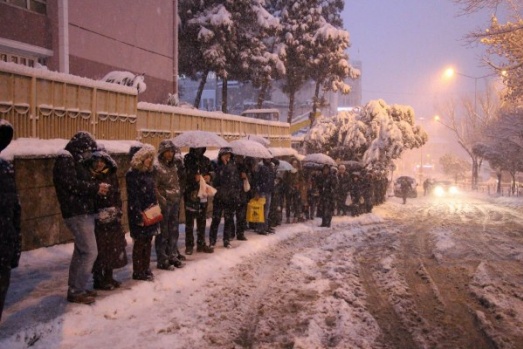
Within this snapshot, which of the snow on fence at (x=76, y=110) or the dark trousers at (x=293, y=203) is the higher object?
the snow on fence at (x=76, y=110)

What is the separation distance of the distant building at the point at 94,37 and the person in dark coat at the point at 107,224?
7923mm

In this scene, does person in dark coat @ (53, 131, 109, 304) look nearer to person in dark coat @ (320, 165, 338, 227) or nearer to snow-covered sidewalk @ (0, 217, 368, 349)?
snow-covered sidewalk @ (0, 217, 368, 349)

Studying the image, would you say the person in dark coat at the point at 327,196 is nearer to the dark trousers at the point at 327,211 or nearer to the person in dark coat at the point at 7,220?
the dark trousers at the point at 327,211

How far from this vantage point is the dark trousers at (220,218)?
9.78 meters

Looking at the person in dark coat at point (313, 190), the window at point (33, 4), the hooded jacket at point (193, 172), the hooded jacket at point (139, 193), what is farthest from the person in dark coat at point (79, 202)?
the person in dark coat at point (313, 190)

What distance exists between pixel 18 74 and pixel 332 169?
9542 mm

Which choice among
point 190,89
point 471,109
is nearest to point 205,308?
point 190,89

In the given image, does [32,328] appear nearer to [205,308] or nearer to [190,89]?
[205,308]

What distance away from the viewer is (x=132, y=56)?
18234mm

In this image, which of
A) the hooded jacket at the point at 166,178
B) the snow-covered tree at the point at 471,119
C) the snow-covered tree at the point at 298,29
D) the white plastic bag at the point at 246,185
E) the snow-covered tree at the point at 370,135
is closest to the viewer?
the hooded jacket at the point at 166,178

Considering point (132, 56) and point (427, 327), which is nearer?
point (427, 327)

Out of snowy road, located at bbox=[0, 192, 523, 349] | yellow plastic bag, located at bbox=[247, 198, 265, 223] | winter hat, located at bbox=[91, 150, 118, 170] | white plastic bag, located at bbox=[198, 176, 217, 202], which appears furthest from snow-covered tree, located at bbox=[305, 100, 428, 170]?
winter hat, located at bbox=[91, 150, 118, 170]

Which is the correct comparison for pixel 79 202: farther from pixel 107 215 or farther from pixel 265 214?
pixel 265 214

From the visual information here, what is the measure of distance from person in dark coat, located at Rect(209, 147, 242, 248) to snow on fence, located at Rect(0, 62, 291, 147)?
2.50 meters
